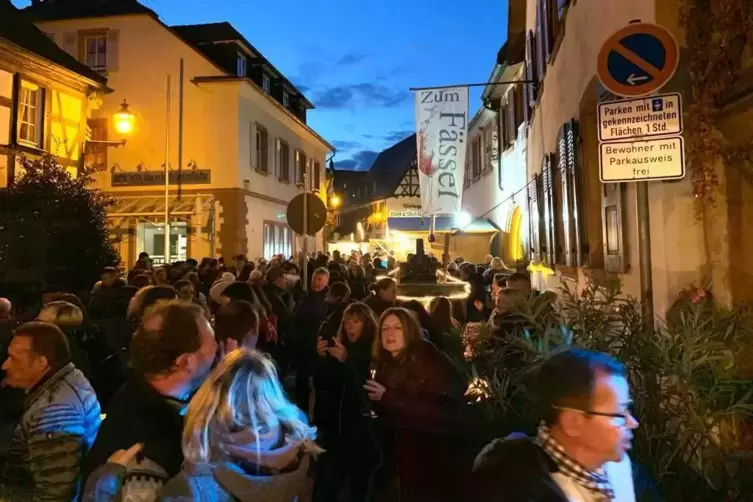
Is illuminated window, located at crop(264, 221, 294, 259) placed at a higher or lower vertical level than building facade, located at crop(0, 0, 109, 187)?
lower

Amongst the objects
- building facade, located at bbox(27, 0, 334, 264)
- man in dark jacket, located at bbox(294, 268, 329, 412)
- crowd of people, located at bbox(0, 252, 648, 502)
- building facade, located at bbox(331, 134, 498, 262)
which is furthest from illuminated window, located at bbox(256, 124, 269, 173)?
crowd of people, located at bbox(0, 252, 648, 502)

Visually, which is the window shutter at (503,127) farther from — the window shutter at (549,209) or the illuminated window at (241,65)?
the illuminated window at (241,65)


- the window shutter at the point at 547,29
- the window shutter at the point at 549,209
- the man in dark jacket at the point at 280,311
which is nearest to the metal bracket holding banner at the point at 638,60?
the man in dark jacket at the point at 280,311

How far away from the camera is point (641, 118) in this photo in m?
3.78

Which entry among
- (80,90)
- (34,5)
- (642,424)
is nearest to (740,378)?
(642,424)

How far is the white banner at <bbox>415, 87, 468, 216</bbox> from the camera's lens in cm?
1162

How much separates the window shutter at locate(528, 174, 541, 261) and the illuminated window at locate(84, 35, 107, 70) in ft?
52.7

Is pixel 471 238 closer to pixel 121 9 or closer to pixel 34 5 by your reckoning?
pixel 121 9

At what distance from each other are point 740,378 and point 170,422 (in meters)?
2.69

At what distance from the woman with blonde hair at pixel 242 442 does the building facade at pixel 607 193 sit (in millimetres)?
3515

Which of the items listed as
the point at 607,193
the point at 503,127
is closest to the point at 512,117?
the point at 503,127

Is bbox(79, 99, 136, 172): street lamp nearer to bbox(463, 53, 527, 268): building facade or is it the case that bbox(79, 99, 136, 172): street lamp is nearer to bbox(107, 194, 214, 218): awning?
bbox(107, 194, 214, 218): awning

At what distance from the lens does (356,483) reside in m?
4.63

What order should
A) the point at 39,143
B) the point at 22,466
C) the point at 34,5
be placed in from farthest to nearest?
1. the point at 34,5
2. the point at 39,143
3. the point at 22,466
